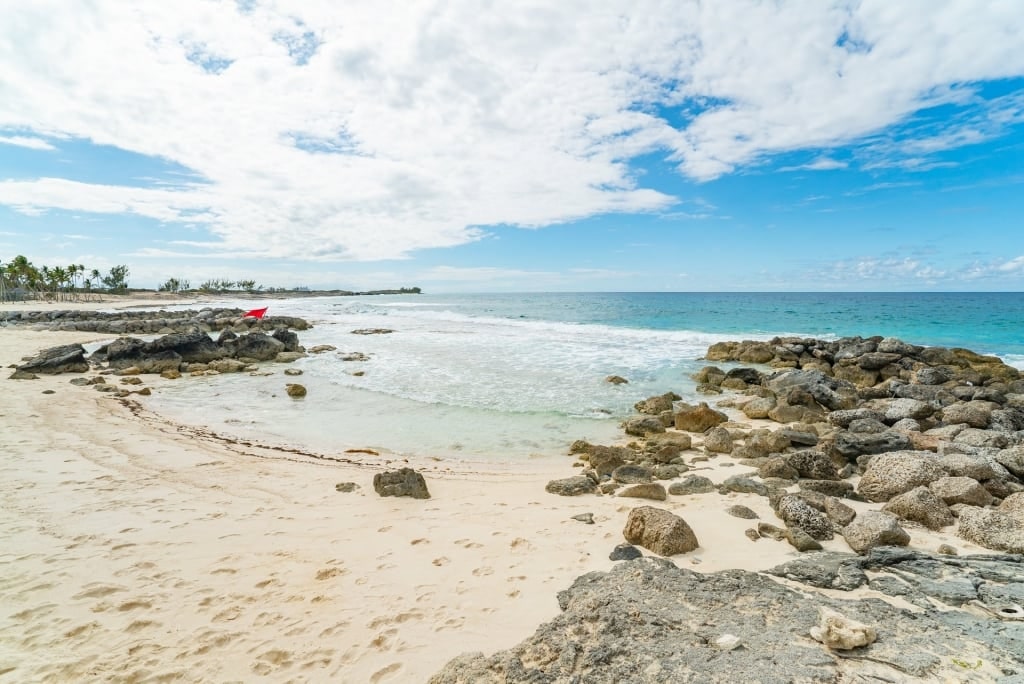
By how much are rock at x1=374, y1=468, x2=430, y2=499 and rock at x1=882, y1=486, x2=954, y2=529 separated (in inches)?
233

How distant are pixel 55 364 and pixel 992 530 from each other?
75.9 feet

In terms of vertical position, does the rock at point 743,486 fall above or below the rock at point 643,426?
above

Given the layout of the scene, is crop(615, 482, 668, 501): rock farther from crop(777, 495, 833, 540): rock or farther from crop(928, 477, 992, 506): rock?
crop(928, 477, 992, 506): rock

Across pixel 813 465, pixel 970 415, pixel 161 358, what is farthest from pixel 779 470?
pixel 161 358

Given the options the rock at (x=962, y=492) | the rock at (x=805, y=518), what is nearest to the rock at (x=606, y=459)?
the rock at (x=805, y=518)

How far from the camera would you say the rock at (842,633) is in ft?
10.0

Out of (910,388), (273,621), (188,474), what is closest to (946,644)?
(273,621)

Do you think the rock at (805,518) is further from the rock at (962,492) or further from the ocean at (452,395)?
the ocean at (452,395)

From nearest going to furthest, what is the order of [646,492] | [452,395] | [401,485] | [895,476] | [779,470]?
1. [895,476]
2. [646,492]
3. [401,485]
4. [779,470]
5. [452,395]

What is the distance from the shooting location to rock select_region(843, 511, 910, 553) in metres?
4.75

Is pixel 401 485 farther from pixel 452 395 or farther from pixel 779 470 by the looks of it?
pixel 452 395

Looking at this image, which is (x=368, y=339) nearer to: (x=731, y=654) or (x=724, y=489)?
(x=724, y=489)

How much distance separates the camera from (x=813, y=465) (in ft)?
23.6

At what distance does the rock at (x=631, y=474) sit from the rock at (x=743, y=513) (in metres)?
1.55
